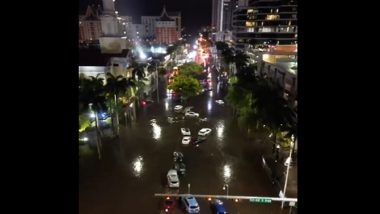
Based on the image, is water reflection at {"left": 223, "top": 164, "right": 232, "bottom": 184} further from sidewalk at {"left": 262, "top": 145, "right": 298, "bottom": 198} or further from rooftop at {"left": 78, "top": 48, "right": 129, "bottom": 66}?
rooftop at {"left": 78, "top": 48, "right": 129, "bottom": 66}

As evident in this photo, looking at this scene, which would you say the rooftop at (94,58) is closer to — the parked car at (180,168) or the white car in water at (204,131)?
the white car in water at (204,131)

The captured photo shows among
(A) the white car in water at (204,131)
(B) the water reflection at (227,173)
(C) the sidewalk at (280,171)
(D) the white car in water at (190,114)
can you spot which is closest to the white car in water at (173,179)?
(B) the water reflection at (227,173)

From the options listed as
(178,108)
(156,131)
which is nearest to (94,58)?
(178,108)

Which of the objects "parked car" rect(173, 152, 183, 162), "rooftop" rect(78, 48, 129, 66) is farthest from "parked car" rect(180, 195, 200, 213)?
"rooftop" rect(78, 48, 129, 66)

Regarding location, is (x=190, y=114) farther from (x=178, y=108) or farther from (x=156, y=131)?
(x=156, y=131)
